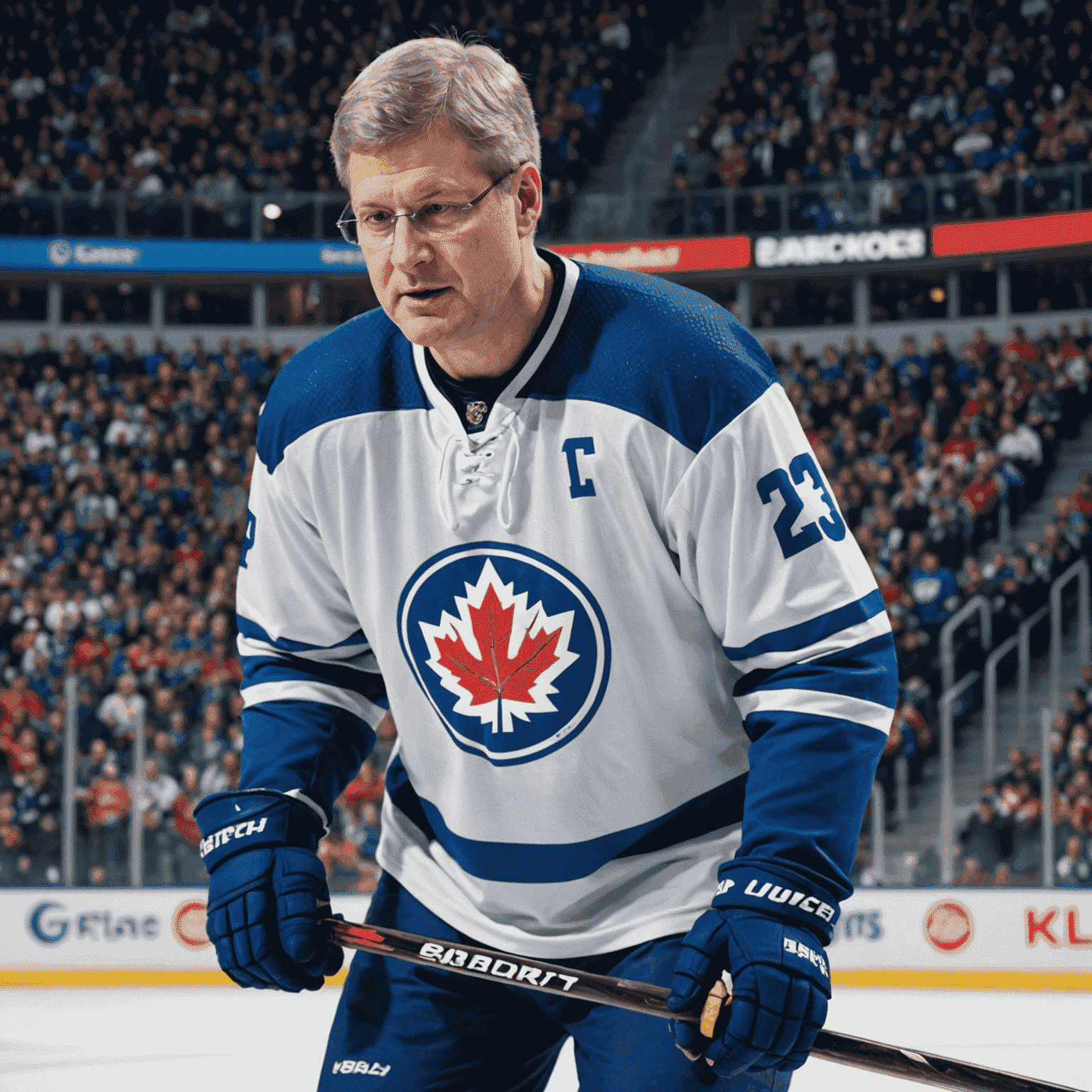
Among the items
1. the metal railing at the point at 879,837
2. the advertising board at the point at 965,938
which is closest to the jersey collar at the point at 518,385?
the advertising board at the point at 965,938

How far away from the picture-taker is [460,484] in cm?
174

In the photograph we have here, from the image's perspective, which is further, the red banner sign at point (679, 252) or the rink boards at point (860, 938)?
the red banner sign at point (679, 252)

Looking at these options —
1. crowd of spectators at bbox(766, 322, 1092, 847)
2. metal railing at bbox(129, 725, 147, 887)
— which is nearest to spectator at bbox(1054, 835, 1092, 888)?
crowd of spectators at bbox(766, 322, 1092, 847)

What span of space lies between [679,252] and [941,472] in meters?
4.20

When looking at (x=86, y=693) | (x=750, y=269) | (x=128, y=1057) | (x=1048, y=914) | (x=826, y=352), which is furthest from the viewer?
(x=750, y=269)

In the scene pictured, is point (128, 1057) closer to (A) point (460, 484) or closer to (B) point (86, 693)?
(B) point (86, 693)

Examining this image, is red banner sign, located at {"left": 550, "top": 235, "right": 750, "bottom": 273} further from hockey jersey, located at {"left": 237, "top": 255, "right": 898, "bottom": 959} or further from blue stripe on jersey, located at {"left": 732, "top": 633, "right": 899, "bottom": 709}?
blue stripe on jersey, located at {"left": 732, "top": 633, "right": 899, "bottom": 709}

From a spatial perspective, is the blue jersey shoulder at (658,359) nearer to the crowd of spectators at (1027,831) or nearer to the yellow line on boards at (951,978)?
the yellow line on boards at (951,978)

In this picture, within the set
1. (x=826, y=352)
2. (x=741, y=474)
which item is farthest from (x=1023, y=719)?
(x=741, y=474)

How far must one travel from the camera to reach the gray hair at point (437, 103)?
5.17 feet

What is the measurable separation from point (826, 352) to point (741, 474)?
1088 cm

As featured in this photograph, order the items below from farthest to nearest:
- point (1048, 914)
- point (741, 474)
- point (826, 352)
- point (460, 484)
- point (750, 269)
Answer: point (750, 269), point (826, 352), point (1048, 914), point (460, 484), point (741, 474)

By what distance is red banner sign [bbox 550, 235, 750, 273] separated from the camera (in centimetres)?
1347

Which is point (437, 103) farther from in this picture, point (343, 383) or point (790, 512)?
point (790, 512)
